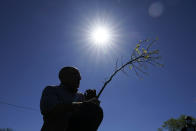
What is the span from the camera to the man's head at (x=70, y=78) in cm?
170

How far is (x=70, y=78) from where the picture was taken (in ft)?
5.57

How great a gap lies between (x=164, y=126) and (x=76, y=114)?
44.0 meters

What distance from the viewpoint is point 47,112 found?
138 cm

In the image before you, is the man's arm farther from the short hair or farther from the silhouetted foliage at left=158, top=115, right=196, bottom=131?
the silhouetted foliage at left=158, top=115, right=196, bottom=131

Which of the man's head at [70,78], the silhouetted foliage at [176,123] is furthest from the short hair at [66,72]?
the silhouetted foliage at [176,123]

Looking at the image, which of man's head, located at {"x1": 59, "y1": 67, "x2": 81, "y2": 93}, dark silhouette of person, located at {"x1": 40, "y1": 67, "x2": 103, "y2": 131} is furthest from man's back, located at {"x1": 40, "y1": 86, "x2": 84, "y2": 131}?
man's head, located at {"x1": 59, "y1": 67, "x2": 81, "y2": 93}

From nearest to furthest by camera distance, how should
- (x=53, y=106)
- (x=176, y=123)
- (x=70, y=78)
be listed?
(x=53, y=106)
(x=70, y=78)
(x=176, y=123)

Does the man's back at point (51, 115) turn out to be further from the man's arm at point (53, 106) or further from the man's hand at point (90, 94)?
the man's hand at point (90, 94)

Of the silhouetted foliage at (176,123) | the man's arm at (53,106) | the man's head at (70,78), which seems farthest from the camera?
the silhouetted foliage at (176,123)

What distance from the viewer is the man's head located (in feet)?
5.58

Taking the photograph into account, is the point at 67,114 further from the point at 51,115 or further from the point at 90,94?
the point at 90,94

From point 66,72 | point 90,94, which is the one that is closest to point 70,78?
point 66,72

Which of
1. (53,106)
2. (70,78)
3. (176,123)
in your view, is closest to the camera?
(53,106)

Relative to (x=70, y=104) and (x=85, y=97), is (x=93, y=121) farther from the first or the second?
(x=85, y=97)
